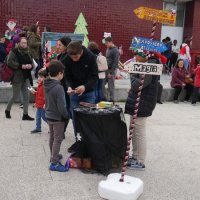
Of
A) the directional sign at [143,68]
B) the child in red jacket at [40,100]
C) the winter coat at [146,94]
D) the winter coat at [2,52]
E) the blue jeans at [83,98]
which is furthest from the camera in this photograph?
the winter coat at [2,52]

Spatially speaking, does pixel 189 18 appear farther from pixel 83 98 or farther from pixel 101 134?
pixel 101 134

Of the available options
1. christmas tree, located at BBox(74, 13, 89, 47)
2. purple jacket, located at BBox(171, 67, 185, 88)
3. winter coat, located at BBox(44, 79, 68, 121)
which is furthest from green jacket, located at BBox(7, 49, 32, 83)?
christmas tree, located at BBox(74, 13, 89, 47)

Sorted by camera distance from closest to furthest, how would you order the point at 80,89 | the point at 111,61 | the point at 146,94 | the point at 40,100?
the point at 146,94, the point at 80,89, the point at 40,100, the point at 111,61

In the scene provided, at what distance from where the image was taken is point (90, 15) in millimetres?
14539

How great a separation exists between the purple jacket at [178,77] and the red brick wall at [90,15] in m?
5.39

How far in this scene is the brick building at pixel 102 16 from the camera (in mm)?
13375

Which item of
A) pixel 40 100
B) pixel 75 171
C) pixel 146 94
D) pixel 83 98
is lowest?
pixel 75 171

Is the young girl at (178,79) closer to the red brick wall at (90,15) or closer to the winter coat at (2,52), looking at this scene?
the winter coat at (2,52)

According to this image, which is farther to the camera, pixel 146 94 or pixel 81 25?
pixel 81 25

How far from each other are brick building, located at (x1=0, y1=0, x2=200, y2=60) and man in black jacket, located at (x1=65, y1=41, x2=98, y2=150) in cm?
902

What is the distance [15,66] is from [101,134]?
2920 mm

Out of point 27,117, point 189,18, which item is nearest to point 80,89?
point 27,117

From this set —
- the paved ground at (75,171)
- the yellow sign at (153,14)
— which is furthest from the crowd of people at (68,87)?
the yellow sign at (153,14)

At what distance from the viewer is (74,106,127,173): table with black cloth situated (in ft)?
14.1
